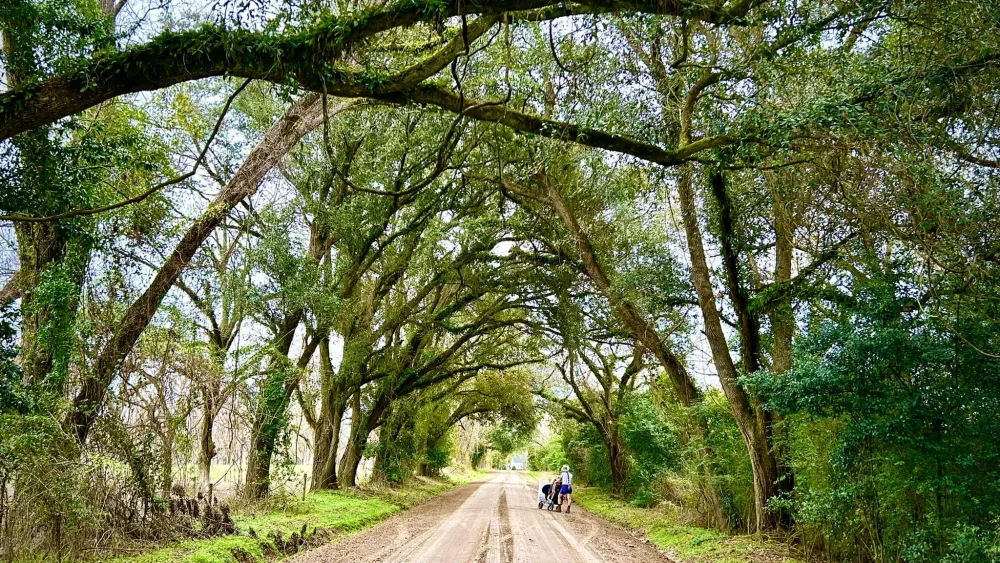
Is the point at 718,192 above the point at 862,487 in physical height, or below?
above

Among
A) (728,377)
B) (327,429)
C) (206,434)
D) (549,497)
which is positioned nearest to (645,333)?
(728,377)

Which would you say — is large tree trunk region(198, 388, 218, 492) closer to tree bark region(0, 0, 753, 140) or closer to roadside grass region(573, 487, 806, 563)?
tree bark region(0, 0, 753, 140)

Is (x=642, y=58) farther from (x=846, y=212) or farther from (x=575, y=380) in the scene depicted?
(x=575, y=380)

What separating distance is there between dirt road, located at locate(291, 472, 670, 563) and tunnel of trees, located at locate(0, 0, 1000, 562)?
2.14 m

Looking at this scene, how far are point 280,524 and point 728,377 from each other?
26.6 feet

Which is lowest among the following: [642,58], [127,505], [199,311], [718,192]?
[127,505]

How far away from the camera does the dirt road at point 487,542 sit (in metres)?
8.11

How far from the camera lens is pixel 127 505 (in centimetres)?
673

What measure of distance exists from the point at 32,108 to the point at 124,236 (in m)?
3.91

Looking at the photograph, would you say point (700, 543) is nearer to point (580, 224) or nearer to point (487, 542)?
point (487, 542)

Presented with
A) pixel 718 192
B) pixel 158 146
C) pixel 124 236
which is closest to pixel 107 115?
pixel 158 146

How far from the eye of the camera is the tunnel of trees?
16.5 ft

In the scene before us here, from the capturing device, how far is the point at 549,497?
17.8 metres

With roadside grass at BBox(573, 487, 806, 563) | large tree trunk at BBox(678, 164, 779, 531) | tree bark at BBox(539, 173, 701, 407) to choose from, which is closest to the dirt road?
roadside grass at BBox(573, 487, 806, 563)
